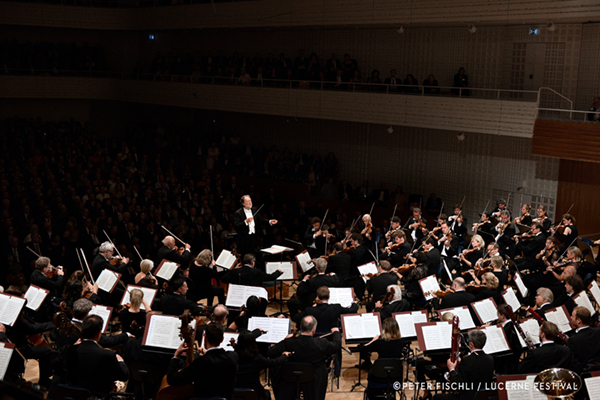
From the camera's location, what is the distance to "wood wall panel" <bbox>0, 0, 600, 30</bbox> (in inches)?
599

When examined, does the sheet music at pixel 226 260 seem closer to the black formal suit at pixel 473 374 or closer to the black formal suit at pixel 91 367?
the black formal suit at pixel 91 367

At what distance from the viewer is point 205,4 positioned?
23.0 meters

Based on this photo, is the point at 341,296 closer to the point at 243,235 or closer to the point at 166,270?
the point at 166,270

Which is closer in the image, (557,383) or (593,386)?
(557,383)

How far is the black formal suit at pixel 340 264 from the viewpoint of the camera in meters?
11.2

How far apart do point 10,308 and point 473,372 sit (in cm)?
550

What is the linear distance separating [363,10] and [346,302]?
38.6 ft

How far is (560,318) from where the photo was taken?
325 inches

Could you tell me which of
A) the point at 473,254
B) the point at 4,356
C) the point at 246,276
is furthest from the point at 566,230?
the point at 4,356

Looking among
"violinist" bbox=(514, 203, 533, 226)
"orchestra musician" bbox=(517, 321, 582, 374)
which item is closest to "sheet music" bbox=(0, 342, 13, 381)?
"orchestra musician" bbox=(517, 321, 582, 374)

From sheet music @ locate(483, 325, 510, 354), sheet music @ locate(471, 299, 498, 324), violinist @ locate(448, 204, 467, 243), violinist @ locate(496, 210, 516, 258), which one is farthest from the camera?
violinist @ locate(448, 204, 467, 243)

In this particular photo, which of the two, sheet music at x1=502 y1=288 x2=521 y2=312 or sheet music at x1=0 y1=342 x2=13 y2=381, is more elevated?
sheet music at x1=0 y1=342 x2=13 y2=381

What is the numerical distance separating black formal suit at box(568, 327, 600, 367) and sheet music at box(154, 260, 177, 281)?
5.85 metres

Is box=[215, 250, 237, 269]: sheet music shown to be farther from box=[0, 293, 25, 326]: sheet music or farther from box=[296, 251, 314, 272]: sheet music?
box=[0, 293, 25, 326]: sheet music
